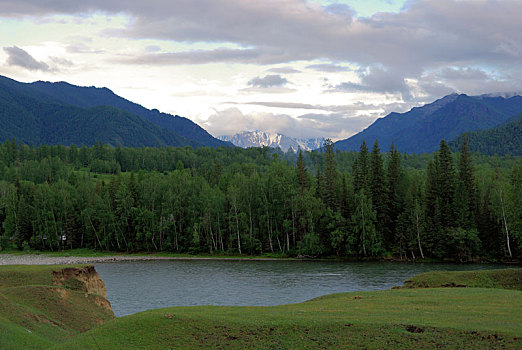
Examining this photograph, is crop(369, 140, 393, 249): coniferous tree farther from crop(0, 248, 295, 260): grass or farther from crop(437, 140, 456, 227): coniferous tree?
crop(0, 248, 295, 260): grass

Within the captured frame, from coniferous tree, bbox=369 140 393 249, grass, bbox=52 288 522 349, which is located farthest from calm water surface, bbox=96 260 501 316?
grass, bbox=52 288 522 349

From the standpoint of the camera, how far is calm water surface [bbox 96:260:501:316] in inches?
2213

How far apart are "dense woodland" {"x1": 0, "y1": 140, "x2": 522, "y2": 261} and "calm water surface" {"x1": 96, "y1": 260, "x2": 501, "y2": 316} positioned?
870 centimetres

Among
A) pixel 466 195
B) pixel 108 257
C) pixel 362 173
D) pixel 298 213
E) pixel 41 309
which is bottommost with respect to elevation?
pixel 108 257

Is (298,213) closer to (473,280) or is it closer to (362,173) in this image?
(362,173)

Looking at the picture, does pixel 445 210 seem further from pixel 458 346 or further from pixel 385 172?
pixel 458 346

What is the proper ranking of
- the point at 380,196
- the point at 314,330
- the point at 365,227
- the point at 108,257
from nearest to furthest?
the point at 314,330 → the point at 365,227 → the point at 380,196 → the point at 108,257

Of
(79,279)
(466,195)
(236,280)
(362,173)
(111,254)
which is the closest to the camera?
(79,279)

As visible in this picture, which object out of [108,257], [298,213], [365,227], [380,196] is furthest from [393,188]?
[108,257]

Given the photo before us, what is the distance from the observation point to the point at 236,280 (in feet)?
236

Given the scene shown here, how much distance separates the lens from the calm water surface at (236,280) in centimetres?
5622

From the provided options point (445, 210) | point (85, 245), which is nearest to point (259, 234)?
point (445, 210)

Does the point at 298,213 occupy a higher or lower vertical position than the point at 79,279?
higher

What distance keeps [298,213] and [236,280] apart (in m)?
39.5
